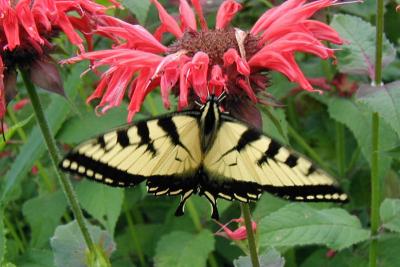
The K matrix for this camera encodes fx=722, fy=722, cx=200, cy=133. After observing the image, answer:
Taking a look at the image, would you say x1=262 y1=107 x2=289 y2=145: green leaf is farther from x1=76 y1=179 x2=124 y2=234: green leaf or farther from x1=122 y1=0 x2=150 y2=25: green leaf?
x1=76 y1=179 x2=124 y2=234: green leaf

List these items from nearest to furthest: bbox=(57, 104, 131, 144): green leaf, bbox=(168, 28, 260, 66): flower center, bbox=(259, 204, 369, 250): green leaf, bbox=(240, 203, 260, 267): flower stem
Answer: bbox=(240, 203, 260, 267): flower stem → bbox=(168, 28, 260, 66): flower center → bbox=(259, 204, 369, 250): green leaf → bbox=(57, 104, 131, 144): green leaf

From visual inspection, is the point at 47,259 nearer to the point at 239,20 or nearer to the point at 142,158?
the point at 142,158

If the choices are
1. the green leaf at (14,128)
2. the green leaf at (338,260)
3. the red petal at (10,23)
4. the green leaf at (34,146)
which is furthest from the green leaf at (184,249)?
the red petal at (10,23)

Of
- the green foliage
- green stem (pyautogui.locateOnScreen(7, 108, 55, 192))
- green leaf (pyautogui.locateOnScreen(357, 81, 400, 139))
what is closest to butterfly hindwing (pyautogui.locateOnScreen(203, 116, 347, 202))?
the green foliage

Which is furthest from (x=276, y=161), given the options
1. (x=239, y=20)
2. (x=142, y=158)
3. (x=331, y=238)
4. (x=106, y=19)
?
(x=239, y=20)

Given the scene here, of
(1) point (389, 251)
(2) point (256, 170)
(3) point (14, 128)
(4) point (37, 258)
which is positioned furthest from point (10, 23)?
(1) point (389, 251)

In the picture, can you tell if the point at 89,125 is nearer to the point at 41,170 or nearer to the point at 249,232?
the point at 41,170

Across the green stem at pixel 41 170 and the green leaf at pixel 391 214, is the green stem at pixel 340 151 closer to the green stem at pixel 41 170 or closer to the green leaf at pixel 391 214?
the green leaf at pixel 391 214
